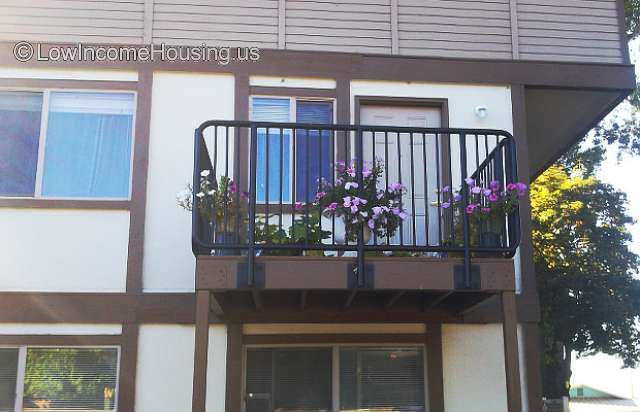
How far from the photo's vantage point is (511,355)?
18.6 ft

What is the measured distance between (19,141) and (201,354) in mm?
3284

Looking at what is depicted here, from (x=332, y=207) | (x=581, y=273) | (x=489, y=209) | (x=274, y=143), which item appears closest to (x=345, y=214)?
(x=332, y=207)

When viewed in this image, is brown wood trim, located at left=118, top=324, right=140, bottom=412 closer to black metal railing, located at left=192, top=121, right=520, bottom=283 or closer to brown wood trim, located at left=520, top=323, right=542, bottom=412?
black metal railing, located at left=192, top=121, right=520, bottom=283

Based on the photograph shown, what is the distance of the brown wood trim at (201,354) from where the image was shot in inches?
206

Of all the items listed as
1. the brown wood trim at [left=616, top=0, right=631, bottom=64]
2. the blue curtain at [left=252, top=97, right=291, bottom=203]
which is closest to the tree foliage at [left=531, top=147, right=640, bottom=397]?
the brown wood trim at [left=616, top=0, right=631, bottom=64]

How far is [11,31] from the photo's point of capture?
24.3 ft

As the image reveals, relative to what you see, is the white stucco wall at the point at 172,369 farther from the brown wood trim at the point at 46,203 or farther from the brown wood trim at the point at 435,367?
the brown wood trim at the point at 435,367

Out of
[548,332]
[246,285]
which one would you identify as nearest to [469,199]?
[246,285]

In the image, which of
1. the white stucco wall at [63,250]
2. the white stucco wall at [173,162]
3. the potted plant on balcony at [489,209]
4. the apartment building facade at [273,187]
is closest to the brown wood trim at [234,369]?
the apartment building facade at [273,187]

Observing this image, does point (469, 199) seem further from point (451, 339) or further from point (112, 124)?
point (112, 124)

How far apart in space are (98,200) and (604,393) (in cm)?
3908

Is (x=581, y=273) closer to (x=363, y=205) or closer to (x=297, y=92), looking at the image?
(x=297, y=92)

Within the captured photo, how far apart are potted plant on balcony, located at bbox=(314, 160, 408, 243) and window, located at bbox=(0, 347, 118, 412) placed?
2.50 metres

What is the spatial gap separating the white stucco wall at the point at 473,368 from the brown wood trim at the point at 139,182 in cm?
286
